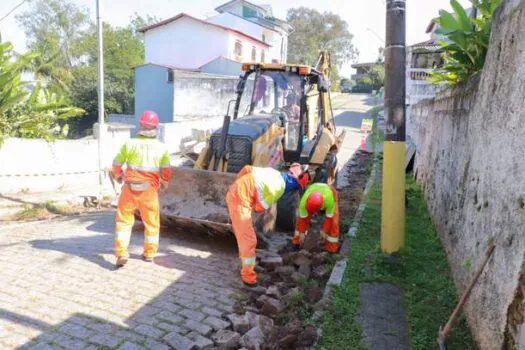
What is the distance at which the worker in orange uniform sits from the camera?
16.9ft

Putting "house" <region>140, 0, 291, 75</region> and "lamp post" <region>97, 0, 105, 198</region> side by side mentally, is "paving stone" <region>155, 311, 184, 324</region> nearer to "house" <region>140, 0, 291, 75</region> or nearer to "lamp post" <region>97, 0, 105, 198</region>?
"lamp post" <region>97, 0, 105, 198</region>

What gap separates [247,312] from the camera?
4.45 metres

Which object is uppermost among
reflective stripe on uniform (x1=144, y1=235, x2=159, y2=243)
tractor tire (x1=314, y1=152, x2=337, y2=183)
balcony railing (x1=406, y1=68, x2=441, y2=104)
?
balcony railing (x1=406, y1=68, x2=441, y2=104)

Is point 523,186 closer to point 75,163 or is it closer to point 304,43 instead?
point 75,163

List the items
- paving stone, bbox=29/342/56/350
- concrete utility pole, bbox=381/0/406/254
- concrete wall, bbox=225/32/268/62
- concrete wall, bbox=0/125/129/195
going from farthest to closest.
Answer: concrete wall, bbox=225/32/268/62
concrete wall, bbox=0/125/129/195
concrete utility pole, bbox=381/0/406/254
paving stone, bbox=29/342/56/350

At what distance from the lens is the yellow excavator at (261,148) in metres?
6.52

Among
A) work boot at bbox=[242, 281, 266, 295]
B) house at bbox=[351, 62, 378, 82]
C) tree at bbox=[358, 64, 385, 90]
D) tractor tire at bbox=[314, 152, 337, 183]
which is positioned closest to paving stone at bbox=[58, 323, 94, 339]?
work boot at bbox=[242, 281, 266, 295]

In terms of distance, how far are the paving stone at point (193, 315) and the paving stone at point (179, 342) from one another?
331 millimetres

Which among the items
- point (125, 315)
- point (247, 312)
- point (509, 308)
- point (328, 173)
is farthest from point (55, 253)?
point (509, 308)

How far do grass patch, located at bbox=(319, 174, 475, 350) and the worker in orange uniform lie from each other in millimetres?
985

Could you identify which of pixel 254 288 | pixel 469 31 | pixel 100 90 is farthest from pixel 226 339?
pixel 100 90

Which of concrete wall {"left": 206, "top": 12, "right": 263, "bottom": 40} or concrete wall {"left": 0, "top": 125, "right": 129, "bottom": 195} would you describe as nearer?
concrete wall {"left": 0, "top": 125, "right": 129, "bottom": 195}

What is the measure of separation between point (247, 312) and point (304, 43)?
210 feet

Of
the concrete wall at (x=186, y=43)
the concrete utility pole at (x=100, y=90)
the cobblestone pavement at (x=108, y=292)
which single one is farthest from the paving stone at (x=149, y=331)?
the concrete wall at (x=186, y=43)
